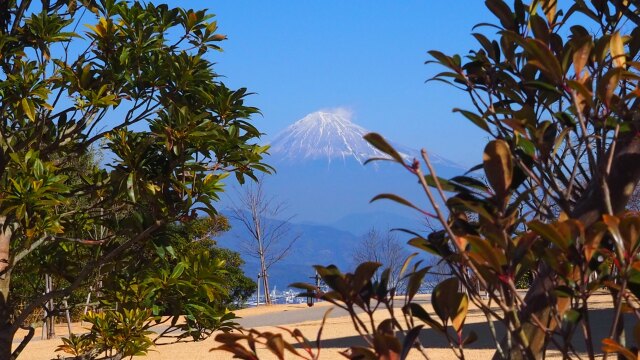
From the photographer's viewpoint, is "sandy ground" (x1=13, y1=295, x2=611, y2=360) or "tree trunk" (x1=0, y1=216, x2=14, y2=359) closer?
"tree trunk" (x1=0, y1=216, x2=14, y2=359)

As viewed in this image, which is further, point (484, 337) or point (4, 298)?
point (484, 337)

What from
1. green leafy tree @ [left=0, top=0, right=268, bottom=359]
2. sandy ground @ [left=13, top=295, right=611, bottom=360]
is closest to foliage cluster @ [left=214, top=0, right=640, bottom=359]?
green leafy tree @ [left=0, top=0, right=268, bottom=359]

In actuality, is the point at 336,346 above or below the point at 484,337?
above

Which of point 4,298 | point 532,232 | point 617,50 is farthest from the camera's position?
point 4,298

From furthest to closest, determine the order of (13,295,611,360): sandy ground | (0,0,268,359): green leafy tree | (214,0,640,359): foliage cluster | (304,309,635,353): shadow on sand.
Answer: (304,309,635,353): shadow on sand, (13,295,611,360): sandy ground, (0,0,268,359): green leafy tree, (214,0,640,359): foliage cluster

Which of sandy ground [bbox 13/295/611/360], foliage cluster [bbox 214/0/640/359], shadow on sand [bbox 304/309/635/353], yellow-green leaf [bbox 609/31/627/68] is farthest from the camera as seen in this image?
shadow on sand [bbox 304/309/635/353]

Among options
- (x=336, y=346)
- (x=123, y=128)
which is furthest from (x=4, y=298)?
(x=336, y=346)

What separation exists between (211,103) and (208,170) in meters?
0.49

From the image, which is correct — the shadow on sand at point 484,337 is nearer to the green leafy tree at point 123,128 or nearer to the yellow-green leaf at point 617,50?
the green leafy tree at point 123,128

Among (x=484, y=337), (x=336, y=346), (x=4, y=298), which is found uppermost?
(x=4, y=298)

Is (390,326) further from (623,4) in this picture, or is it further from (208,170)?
(208,170)

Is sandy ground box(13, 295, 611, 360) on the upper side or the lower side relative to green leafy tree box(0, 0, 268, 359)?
lower

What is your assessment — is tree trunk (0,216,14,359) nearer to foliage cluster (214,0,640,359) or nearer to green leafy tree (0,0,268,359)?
green leafy tree (0,0,268,359)

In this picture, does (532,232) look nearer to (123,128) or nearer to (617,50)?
(617,50)
